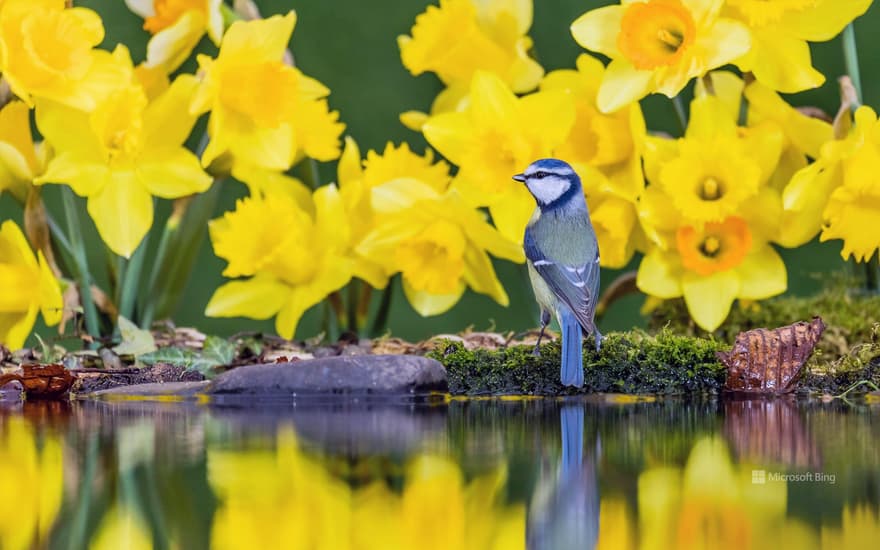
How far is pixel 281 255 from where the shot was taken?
2828mm

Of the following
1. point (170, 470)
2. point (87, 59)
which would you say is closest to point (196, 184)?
point (87, 59)

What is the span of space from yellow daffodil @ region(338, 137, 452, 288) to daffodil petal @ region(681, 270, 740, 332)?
0.66 meters

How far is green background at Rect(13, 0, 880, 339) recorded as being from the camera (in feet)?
10.5

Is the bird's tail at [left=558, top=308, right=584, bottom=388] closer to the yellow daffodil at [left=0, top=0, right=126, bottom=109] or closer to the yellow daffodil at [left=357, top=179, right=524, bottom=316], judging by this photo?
the yellow daffodil at [left=357, top=179, right=524, bottom=316]

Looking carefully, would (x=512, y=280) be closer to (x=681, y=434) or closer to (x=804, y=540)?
(x=681, y=434)

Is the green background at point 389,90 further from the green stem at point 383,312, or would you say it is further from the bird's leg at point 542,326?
the bird's leg at point 542,326

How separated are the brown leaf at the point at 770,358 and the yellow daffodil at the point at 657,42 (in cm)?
57

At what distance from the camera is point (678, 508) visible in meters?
1.20

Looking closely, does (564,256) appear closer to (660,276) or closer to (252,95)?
(660,276)

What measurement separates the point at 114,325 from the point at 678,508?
2.04m

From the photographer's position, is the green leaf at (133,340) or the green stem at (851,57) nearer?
the green leaf at (133,340)

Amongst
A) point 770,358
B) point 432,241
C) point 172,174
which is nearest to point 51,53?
point 172,174

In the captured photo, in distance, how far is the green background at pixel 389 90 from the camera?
10.5 ft

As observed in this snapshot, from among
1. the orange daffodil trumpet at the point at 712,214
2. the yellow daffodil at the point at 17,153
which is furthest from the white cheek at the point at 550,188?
the yellow daffodil at the point at 17,153
